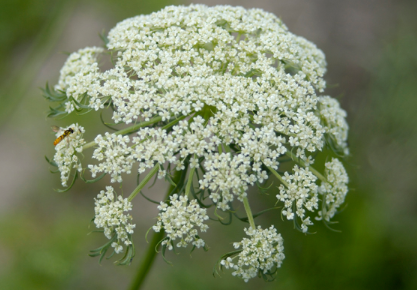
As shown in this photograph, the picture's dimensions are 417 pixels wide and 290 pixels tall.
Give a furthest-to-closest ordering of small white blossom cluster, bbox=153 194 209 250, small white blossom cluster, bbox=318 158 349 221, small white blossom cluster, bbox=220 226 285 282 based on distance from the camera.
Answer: small white blossom cluster, bbox=318 158 349 221 < small white blossom cluster, bbox=220 226 285 282 < small white blossom cluster, bbox=153 194 209 250

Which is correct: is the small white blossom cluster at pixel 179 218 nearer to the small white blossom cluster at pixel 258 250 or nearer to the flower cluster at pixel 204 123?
the flower cluster at pixel 204 123

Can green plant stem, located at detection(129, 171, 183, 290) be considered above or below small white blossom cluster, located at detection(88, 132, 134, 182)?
below

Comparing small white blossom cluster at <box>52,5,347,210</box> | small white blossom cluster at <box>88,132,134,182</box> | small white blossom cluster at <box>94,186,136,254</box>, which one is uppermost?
small white blossom cluster at <box>52,5,347,210</box>

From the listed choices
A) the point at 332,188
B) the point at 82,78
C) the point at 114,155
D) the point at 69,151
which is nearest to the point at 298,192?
the point at 332,188

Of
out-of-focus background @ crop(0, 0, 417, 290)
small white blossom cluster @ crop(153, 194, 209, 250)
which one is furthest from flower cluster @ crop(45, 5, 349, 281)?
out-of-focus background @ crop(0, 0, 417, 290)

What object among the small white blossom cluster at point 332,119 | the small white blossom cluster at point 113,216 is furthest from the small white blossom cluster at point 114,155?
the small white blossom cluster at point 332,119

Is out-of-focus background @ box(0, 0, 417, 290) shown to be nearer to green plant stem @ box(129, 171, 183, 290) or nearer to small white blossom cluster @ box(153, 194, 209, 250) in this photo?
green plant stem @ box(129, 171, 183, 290)

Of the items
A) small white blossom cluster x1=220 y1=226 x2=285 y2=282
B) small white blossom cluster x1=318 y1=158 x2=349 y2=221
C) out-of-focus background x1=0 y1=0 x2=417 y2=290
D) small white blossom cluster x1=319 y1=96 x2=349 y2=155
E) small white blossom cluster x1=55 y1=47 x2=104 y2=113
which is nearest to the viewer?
small white blossom cluster x1=220 y1=226 x2=285 y2=282
